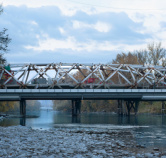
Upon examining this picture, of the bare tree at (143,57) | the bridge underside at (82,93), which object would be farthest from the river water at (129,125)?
the bare tree at (143,57)

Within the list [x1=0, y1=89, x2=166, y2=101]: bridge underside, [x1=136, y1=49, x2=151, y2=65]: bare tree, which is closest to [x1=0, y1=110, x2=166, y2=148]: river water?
[x1=0, y1=89, x2=166, y2=101]: bridge underside

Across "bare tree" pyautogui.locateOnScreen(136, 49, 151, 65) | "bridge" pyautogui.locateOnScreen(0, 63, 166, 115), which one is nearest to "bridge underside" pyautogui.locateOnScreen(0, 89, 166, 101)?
"bridge" pyautogui.locateOnScreen(0, 63, 166, 115)

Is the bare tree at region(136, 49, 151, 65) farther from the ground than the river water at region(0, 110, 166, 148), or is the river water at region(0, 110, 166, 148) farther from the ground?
the bare tree at region(136, 49, 151, 65)

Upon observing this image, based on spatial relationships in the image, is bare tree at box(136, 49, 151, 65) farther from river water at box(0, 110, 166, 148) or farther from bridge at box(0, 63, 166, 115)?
river water at box(0, 110, 166, 148)

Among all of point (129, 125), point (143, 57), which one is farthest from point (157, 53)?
point (129, 125)

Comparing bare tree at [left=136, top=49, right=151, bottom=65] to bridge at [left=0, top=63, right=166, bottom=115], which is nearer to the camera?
bridge at [left=0, top=63, right=166, bottom=115]

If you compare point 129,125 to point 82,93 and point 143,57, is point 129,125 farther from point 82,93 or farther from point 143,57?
point 143,57

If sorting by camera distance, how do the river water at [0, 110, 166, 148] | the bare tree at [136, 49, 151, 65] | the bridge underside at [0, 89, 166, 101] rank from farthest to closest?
1. the bare tree at [136, 49, 151, 65]
2. the bridge underside at [0, 89, 166, 101]
3. the river water at [0, 110, 166, 148]

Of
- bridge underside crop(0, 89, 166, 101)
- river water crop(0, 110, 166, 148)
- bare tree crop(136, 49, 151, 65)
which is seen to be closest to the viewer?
river water crop(0, 110, 166, 148)

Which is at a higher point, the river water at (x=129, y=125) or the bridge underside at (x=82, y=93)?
the bridge underside at (x=82, y=93)

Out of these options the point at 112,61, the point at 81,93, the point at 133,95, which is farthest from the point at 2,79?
the point at 112,61

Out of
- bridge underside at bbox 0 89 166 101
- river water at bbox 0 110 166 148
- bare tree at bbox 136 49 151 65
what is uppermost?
bare tree at bbox 136 49 151 65

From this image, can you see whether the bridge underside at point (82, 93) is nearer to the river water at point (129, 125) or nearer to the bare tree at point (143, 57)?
the river water at point (129, 125)

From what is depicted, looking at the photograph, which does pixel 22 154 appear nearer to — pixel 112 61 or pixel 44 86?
pixel 44 86
